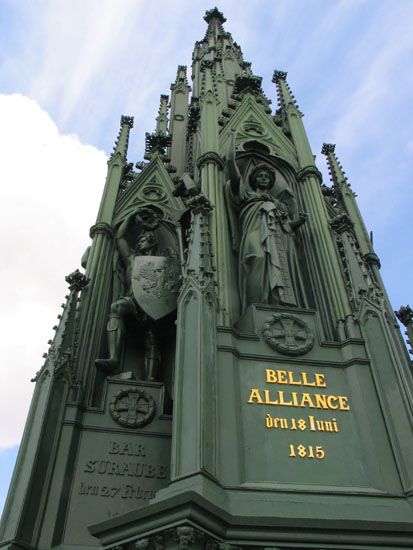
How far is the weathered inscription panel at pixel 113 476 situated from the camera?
8.59 m

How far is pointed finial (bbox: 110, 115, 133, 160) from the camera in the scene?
16562 mm

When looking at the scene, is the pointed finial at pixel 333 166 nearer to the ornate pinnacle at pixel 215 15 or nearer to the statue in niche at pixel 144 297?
the statue in niche at pixel 144 297

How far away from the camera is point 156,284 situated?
1168 centimetres

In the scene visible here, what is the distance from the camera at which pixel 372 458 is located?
7867 mm

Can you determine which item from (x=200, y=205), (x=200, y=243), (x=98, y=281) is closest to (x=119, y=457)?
(x=200, y=243)

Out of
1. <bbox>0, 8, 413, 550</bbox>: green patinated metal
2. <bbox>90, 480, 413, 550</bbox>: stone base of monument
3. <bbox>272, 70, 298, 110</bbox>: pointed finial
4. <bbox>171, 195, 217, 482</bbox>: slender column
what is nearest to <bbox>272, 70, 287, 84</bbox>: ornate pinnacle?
<bbox>272, 70, 298, 110</bbox>: pointed finial

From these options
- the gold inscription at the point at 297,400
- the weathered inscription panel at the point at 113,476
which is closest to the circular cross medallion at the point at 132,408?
the weathered inscription panel at the point at 113,476

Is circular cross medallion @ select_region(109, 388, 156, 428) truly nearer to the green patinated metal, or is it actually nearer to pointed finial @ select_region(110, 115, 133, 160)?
the green patinated metal

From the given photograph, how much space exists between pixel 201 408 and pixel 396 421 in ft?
9.22

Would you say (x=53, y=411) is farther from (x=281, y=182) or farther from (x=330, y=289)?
(x=281, y=182)

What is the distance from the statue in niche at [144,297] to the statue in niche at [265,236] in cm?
159

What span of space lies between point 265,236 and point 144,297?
266 cm

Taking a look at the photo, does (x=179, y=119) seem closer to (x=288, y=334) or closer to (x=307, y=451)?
(x=288, y=334)

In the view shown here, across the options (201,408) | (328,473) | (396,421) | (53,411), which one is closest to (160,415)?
(53,411)
